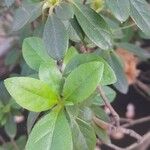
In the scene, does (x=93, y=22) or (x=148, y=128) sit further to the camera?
(x=148, y=128)

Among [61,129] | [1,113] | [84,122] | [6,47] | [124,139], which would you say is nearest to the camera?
[61,129]

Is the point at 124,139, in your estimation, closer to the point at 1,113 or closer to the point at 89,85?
the point at 1,113

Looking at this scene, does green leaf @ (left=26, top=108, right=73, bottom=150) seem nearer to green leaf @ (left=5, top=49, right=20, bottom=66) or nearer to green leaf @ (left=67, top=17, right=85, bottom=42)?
green leaf @ (left=67, top=17, right=85, bottom=42)

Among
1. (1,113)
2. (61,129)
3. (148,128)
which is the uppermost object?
(61,129)

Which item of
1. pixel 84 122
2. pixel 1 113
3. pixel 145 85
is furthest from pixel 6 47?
pixel 84 122

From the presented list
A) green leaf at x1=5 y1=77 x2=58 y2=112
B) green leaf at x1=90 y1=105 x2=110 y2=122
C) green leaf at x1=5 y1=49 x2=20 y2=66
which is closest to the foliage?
green leaf at x1=5 y1=77 x2=58 y2=112

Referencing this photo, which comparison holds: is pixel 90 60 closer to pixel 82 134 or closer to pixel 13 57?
pixel 82 134

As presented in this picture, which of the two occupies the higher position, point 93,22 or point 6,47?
point 93,22

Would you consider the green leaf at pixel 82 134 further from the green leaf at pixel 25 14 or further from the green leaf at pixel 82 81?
the green leaf at pixel 25 14
